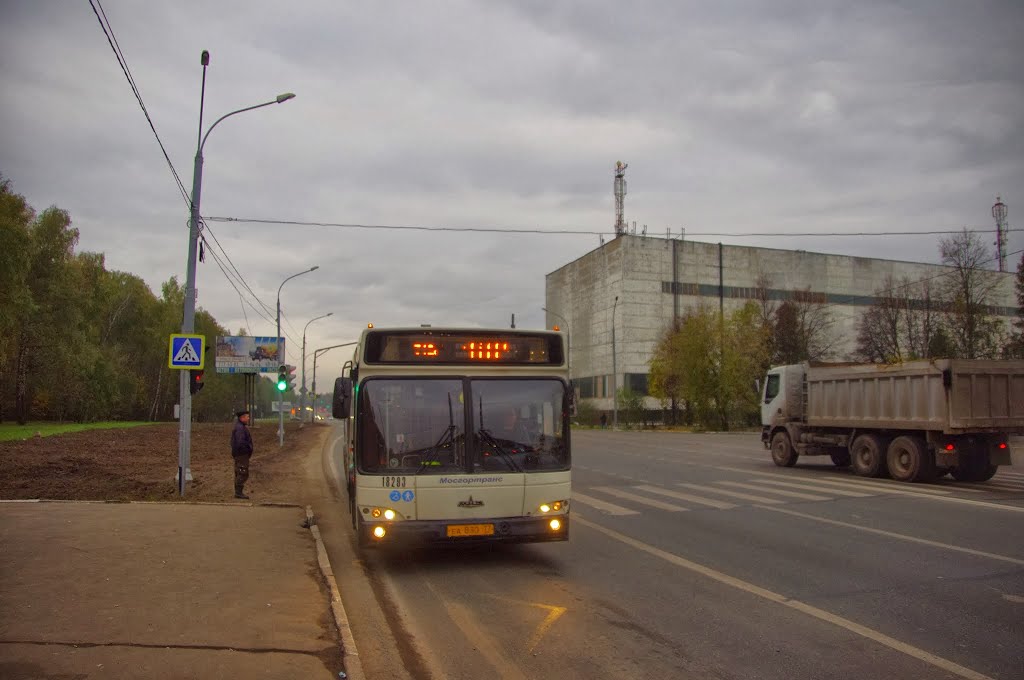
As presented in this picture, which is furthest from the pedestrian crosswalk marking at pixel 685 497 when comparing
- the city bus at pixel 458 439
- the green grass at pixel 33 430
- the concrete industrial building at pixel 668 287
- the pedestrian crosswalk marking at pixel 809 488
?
the concrete industrial building at pixel 668 287

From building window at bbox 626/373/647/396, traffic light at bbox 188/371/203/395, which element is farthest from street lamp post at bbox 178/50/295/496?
building window at bbox 626/373/647/396

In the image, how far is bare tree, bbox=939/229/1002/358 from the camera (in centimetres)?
3922

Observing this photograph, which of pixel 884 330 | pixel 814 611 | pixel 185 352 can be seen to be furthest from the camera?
pixel 884 330

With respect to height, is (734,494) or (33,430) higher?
(734,494)

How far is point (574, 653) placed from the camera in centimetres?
540

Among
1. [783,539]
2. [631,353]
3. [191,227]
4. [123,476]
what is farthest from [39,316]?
[783,539]

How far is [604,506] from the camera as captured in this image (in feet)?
44.0

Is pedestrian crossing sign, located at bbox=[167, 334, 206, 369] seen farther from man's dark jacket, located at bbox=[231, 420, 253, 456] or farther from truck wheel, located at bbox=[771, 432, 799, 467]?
truck wheel, located at bbox=[771, 432, 799, 467]

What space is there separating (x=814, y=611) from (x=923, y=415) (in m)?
12.1

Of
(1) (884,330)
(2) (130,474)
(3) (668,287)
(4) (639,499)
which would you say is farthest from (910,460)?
(3) (668,287)

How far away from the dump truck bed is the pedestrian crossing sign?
1565 centimetres

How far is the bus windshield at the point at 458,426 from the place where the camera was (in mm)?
8062

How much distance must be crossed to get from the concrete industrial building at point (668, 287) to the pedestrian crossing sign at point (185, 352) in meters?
56.2

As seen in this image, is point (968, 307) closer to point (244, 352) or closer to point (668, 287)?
point (668, 287)
